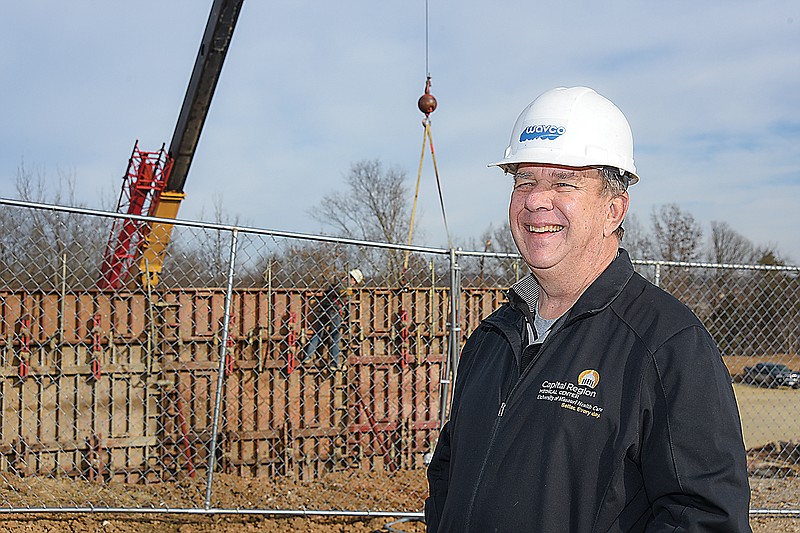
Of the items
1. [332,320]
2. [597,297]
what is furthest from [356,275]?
[597,297]

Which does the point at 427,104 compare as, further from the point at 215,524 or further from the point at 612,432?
the point at 612,432

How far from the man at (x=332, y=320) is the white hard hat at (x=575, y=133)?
285 inches

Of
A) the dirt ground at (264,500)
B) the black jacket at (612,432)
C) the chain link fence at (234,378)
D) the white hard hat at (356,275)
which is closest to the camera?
the black jacket at (612,432)

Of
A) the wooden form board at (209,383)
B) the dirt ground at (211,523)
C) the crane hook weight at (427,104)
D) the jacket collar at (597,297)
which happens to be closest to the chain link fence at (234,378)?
the wooden form board at (209,383)

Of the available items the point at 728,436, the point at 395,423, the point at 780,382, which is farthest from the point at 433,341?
the point at 728,436

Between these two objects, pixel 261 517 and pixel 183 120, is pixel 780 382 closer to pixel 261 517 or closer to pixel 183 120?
pixel 261 517

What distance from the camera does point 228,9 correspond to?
9234 millimetres

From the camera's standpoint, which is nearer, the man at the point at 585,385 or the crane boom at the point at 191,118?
the man at the point at 585,385

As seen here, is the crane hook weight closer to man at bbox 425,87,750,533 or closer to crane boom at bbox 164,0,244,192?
crane boom at bbox 164,0,244,192

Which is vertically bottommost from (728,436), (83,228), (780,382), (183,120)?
(780,382)

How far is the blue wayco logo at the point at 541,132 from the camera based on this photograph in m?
2.43

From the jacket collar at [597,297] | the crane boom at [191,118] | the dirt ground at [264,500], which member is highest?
the crane boom at [191,118]

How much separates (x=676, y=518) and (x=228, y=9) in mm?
8554

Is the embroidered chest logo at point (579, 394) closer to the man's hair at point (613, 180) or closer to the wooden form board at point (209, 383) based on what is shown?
the man's hair at point (613, 180)
